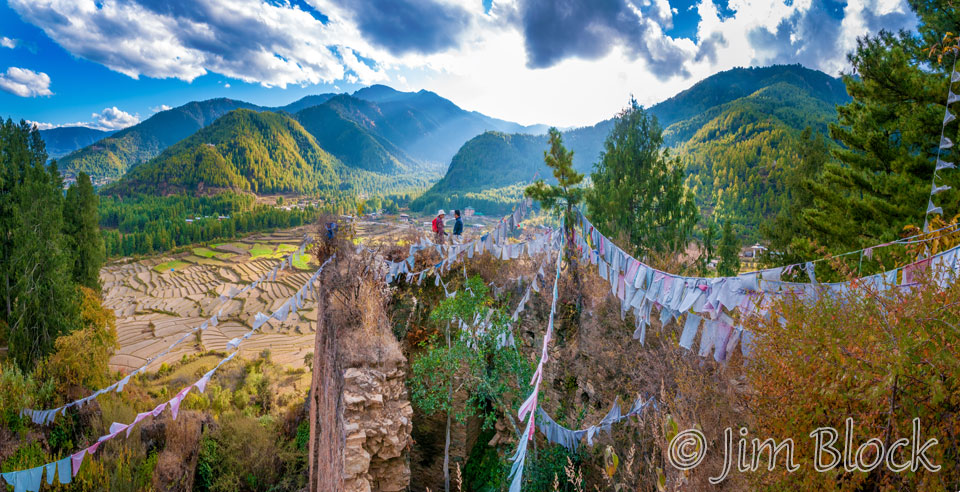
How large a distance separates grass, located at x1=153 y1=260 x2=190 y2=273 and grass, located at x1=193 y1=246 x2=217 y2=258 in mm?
3710

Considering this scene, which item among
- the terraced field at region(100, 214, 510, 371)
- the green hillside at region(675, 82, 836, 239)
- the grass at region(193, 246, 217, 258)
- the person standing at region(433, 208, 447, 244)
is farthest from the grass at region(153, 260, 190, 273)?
the green hillside at region(675, 82, 836, 239)

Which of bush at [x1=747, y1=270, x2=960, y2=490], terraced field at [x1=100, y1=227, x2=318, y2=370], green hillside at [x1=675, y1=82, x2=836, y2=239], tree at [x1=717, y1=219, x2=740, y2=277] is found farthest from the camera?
green hillside at [x1=675, y1=82, x2=836, y2=239]

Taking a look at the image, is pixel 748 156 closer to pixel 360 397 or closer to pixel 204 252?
pixel 360 397

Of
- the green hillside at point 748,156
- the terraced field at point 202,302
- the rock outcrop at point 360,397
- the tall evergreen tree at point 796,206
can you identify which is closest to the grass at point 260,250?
the terraced field at point 202,302

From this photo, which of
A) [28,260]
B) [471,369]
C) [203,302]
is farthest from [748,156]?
[203,302]

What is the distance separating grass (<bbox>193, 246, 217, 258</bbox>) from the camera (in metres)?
68.4

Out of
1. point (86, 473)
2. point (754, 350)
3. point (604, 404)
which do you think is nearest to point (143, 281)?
point (86, 473)

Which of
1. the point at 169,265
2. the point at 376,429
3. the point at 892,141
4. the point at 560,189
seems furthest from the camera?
the point at 169,265

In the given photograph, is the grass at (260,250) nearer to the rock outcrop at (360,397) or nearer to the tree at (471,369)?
the rock outcrop at (360,397)

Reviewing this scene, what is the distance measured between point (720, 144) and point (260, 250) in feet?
296

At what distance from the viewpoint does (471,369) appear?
29.7 ft

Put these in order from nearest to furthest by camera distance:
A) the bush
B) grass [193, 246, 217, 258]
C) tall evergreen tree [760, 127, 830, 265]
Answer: the bush
tall evergreen tree [760, 127, 830, 265]
grass [193, 246, 217, 258]

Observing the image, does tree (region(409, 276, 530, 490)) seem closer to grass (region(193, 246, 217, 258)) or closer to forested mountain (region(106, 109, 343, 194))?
grass (region(193, 246, 217, 258))

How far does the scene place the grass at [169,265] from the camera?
61.3 meters
